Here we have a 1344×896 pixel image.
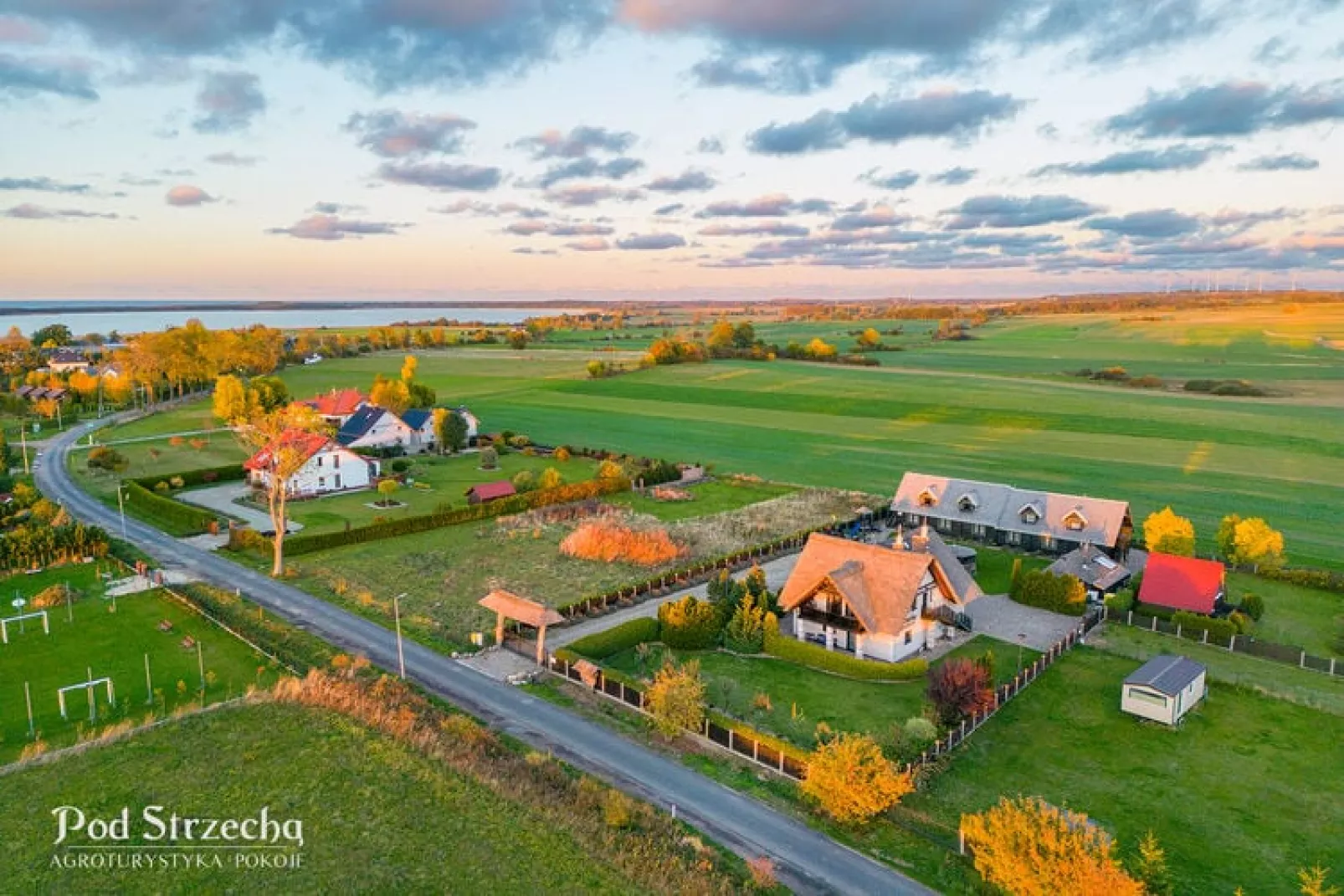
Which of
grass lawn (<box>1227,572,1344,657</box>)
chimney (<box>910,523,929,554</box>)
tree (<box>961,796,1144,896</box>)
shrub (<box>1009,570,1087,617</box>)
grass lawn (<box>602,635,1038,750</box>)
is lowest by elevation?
grass lawn (<box>602,635,1038,750</box>)

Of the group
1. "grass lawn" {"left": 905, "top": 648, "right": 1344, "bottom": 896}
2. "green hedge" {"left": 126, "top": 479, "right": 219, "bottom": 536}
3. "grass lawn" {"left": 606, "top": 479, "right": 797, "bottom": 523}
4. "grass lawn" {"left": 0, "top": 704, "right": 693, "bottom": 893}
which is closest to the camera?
A: "grass lawn" {"left": 0, "top": 704, "right": 693, "bottom": 893}

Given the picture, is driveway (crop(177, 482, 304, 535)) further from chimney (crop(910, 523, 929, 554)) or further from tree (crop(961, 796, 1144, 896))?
tree (crop(961, 796, 1144, 896))

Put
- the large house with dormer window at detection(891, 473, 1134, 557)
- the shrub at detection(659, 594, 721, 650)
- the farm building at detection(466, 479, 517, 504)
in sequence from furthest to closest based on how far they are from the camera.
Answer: the farm building at detection(466, 479, 517, 504) < the large house with dormer window at detection(891, 473, 1134, 557) < the shrub at detection(659, 594, 721, 650)

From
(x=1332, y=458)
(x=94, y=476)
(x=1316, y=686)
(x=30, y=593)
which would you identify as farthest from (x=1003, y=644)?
(x=94, y=476)

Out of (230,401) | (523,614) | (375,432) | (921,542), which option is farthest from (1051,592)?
(230,401)

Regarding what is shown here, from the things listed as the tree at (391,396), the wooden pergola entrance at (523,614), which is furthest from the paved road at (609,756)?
the tree at (391,396)

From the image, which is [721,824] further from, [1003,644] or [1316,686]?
[1316,686]

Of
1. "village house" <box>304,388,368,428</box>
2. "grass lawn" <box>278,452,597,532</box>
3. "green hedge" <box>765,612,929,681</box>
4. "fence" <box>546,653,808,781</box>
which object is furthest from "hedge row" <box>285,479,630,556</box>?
"village house" <box>304,388,368,428</box>
